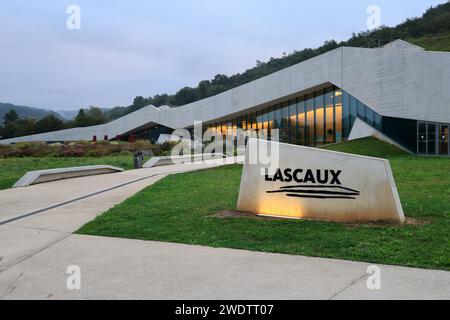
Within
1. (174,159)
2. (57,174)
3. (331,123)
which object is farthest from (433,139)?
(57,174)

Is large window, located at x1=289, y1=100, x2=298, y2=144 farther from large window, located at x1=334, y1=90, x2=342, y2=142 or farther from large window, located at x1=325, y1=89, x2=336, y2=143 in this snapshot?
large window, located at x1=334, y1=90, x2=342, y2=142

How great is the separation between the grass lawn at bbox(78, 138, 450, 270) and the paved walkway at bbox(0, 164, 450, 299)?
0.38m

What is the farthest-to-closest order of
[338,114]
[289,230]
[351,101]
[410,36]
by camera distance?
[410,36] → [338,114] → [351,101] → [289,230]

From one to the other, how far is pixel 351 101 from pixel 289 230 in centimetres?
2982

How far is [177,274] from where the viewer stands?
16.2 ft

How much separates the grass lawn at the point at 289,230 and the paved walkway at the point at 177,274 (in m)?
0.38

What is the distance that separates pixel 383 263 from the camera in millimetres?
5152

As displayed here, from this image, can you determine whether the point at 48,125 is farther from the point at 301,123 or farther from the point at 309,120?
the point at 309,120

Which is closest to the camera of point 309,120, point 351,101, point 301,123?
point 351,101

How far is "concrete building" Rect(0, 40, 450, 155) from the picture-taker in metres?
25.6

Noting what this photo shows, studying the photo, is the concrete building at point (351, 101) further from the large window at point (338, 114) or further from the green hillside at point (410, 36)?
the green hillside at point (410, 36)

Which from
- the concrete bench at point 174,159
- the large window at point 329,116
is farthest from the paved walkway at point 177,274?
the large window at point 329,116
